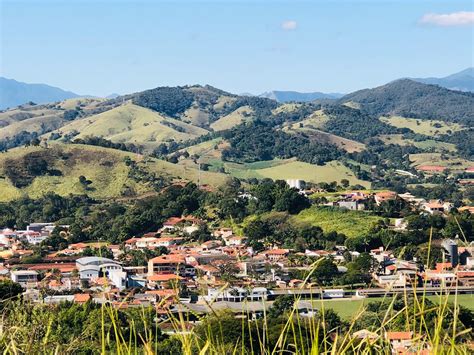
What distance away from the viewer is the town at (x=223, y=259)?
28141mm

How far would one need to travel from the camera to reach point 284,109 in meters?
120

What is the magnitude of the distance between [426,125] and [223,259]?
75065mm

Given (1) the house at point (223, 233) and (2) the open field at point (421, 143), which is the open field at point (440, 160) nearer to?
(2) the open field at point (421, 143)

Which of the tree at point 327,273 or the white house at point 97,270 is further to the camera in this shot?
the white house at point 97,270

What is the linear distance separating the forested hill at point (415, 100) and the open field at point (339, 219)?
3652 inches

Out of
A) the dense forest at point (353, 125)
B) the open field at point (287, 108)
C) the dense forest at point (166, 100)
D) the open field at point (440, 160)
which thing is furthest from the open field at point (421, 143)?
the dense forest at point (166, 100)

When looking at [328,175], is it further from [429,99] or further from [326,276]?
[429,99]

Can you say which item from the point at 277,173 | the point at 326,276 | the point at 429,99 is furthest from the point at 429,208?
the point at 429,99

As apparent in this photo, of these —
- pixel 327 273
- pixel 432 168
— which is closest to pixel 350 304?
pixel 327 273

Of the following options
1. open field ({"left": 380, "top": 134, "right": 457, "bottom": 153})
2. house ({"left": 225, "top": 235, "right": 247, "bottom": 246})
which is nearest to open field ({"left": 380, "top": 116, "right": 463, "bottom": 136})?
open field ({"left": 380, "top": 134, "right": 457, "bottom": 153})

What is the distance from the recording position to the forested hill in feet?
454

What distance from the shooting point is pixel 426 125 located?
343ft

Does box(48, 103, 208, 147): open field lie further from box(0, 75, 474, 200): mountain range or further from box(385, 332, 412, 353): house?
box(385, 332, 412, 353): house

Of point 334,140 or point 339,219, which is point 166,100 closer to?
point 334,140
